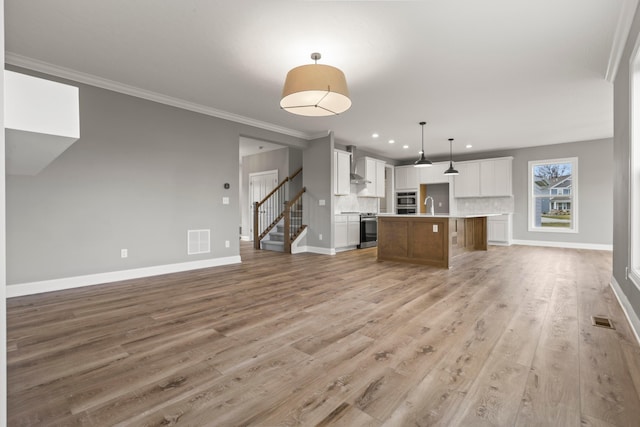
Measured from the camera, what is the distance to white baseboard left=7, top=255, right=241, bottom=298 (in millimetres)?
3632

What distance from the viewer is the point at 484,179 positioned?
8.98 meters

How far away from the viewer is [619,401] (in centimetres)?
159

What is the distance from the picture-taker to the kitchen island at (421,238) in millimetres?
5336

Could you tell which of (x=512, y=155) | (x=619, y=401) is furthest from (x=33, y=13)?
(x=512, y=155)

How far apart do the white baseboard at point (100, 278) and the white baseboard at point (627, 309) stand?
17.2 feet

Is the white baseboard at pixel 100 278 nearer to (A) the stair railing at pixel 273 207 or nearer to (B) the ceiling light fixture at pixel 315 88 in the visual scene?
(A) the stair railing at pixel 273 207

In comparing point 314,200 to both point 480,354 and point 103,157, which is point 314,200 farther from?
point 480,354

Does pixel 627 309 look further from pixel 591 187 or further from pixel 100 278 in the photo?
pixel 591 187

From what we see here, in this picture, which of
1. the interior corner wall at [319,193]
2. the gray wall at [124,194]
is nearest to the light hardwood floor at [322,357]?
the gray wall at [124,194]

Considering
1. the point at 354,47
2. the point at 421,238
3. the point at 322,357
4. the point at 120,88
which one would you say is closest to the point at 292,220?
the point at 421,238

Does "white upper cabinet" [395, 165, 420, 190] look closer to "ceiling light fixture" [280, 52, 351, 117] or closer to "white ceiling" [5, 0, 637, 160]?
"white ceiling" [5, 0, 637, 160]

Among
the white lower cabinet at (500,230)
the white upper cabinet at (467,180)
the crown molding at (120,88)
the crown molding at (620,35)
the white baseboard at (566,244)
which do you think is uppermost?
the crown molding at (120,88)

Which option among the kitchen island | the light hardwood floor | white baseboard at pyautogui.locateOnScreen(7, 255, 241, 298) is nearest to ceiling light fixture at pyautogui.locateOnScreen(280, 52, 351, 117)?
the light hardwood floor

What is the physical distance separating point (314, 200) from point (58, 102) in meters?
6.48
